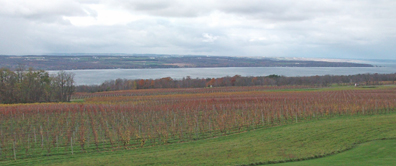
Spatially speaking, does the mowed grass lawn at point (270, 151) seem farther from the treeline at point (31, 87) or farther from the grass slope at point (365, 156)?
the treeline at point (31, 87)

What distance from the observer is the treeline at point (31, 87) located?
5656 centimetres

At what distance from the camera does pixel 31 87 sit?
58594mm

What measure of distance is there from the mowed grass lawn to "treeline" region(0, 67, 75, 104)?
45.4 metres

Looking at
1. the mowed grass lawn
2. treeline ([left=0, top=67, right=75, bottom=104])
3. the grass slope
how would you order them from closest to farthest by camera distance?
the grass slope
the mowed grass lawn
treeline ([left=0, top=67, right=75, bottom=104])

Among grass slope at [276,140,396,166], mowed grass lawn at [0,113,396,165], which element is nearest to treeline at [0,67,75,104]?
mowed grass lawn at [0,113,396,165]

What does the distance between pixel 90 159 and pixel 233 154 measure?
23.8 feet

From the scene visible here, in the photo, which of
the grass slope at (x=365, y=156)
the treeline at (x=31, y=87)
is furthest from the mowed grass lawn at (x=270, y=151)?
the treeline at (x=31, y=87)

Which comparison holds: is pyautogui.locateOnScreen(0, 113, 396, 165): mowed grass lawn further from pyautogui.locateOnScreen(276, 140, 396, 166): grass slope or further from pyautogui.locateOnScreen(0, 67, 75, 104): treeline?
pyautogui.locateOnScreen(0, 67, 75, 104): treeline

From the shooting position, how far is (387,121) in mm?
23531

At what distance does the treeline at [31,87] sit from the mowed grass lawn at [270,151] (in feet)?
149

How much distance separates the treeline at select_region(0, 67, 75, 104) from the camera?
56562 millimetres

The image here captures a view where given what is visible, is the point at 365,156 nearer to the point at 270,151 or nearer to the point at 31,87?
the point at 270,151

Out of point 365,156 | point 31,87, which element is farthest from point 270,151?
point 31,87

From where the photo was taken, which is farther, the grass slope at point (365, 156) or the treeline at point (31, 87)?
the treeline at point (31, 87)
